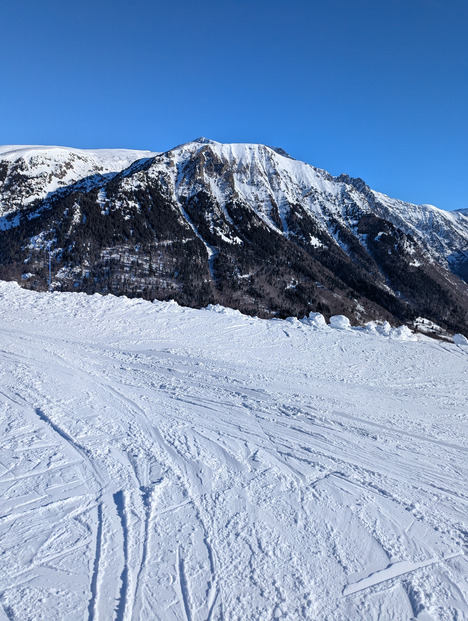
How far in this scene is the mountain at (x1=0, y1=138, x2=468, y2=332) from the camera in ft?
365

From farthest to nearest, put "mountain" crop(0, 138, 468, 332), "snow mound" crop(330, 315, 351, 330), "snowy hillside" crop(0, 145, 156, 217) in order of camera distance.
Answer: "snowy hillside" crop(0, 145, 156, 217), "mountain" crop(0, 138, 468, 332), "snow mound" crop(330, 315, 351, 330)

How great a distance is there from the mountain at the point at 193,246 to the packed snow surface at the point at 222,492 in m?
94.0

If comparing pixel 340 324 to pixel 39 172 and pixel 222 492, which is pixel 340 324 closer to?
pixel 222 492

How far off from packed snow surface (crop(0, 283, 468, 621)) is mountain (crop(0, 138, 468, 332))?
9396 centimetres

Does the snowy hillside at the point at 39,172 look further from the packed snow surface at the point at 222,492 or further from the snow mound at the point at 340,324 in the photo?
the packed snow surface at the point at 222,492

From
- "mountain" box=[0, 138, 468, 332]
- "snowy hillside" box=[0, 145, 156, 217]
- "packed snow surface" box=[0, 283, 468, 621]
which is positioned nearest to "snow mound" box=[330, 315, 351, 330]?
"packed snow surface" box=[0, 283, 468, 621]

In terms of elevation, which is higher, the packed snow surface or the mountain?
the mountain

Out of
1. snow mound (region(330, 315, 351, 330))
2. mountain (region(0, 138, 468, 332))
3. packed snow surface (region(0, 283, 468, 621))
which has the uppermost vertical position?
mountain (region(0, 138, 468, 332))

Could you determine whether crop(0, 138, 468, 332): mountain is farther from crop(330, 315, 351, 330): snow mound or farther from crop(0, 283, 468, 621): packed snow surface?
crop(0, 283, 468, 621): packed snow surface

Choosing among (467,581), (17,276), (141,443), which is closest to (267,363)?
(141,443)

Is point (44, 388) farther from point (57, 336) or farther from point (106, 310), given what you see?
point (106, 310)

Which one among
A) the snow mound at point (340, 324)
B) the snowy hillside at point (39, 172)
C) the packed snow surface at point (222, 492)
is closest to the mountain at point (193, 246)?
the snowy hillside at point (39, 172)

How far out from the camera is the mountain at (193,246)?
365 feet

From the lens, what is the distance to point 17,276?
10012 cm
